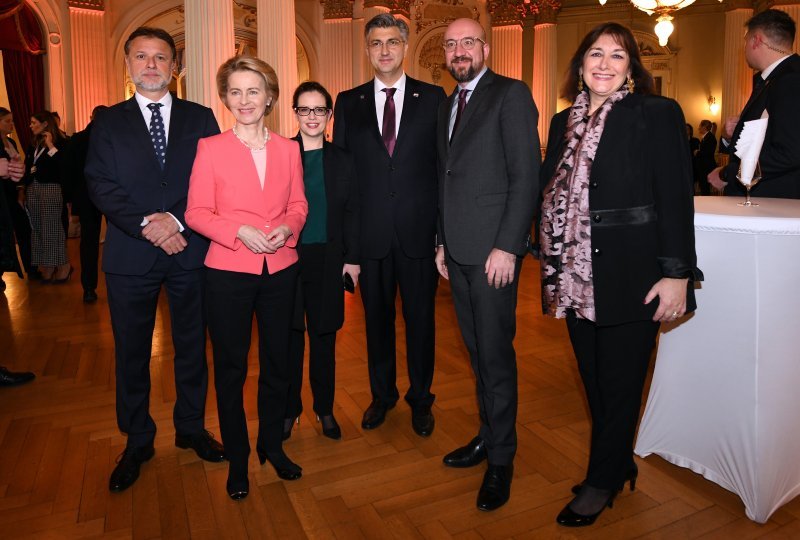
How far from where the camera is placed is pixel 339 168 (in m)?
2.57

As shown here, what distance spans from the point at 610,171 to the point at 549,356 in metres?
2.21

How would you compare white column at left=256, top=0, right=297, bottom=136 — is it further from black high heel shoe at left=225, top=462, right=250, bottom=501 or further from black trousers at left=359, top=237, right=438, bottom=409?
black high heel shoe at left=225, top=462, right=250, bottom=501

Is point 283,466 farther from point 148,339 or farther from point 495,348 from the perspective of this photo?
point 495,348

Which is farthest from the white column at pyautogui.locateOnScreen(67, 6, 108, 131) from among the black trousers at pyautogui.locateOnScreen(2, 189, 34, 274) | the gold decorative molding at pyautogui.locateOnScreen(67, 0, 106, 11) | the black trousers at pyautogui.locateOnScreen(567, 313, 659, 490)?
the black trousers at pyautogui.locateOnScreen(567, 313, 659, 490)

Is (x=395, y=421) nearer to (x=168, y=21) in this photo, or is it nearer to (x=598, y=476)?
(x=598, y=476)

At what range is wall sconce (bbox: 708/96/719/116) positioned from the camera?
45.1 feet

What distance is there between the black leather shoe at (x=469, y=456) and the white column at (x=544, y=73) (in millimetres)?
10717

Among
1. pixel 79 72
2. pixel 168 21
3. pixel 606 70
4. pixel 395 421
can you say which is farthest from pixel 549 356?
pixel 168 21

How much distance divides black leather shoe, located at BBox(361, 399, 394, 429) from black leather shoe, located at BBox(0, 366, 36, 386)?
202cm

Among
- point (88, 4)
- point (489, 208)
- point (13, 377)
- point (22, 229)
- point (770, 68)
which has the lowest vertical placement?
point (13, 377)

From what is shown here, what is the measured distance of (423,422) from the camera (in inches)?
112

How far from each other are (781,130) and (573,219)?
161cm

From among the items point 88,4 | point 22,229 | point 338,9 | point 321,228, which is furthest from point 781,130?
point 338,9

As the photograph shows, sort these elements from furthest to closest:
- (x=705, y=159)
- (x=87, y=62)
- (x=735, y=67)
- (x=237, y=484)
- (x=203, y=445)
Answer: (x=735, y=67) < (x=705, y=159) < (x=87, y=62) < (x=203, y=445) < (x=237, y=484)
